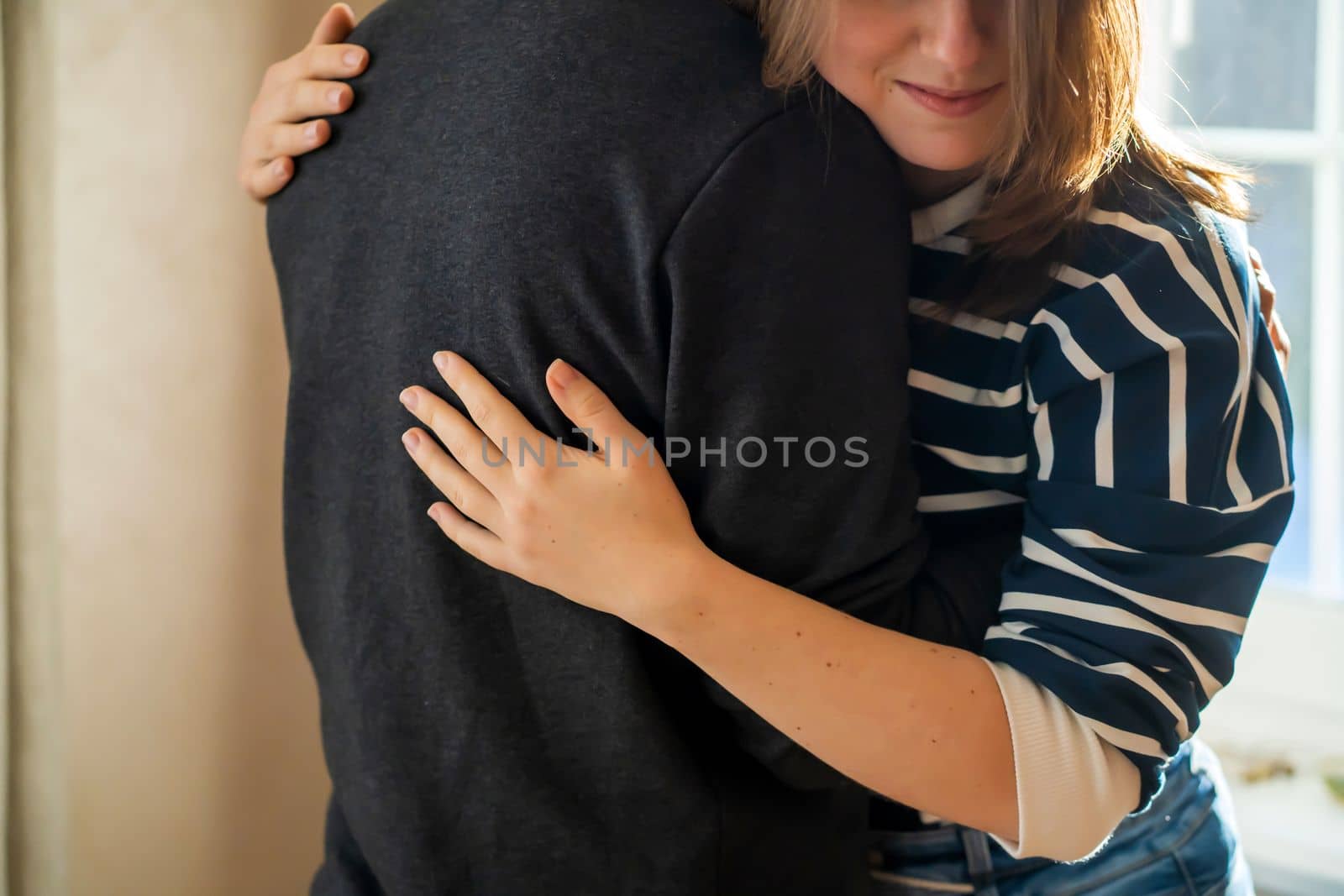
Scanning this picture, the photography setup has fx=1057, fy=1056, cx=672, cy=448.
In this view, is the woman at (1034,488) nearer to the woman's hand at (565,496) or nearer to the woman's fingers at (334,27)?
the woman's hand at (565,496)

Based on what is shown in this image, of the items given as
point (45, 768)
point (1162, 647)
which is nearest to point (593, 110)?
point (1162, 647)

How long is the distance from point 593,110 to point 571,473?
9.3 inches

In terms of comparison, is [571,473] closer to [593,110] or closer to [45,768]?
[593,110]

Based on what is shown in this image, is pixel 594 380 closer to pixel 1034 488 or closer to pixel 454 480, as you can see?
pixel 454 480

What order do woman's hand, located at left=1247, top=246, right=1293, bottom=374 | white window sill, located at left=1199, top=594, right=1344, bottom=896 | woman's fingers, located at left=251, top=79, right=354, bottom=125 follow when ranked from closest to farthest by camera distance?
woman's fingers, located at left=251, top=79, right=354, bottom=125
woman's hand, located at left=1247, top=246, right=1293, bottom=374
white window sill, located at left=1199, top=594, right=1344, bottom=896

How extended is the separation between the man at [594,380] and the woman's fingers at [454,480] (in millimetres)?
27

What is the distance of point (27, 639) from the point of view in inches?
39.1

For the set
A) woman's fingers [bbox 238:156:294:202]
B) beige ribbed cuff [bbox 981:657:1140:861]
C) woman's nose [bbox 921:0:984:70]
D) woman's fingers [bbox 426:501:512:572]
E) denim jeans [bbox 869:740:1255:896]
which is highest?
woman's nose [bbox 921:0:984:70]

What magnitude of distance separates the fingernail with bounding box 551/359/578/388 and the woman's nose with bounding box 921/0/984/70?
0.32 meters

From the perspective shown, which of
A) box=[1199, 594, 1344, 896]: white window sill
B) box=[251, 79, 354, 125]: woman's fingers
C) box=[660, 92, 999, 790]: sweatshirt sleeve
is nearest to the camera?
box=[660, 92, 999, 790]: sweatshirt sleeve

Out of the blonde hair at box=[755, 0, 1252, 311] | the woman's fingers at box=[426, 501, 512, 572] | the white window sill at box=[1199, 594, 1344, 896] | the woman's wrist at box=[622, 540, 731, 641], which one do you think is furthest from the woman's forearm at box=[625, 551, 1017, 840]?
the white window sill at box=[1199, 594, 1344, 896]

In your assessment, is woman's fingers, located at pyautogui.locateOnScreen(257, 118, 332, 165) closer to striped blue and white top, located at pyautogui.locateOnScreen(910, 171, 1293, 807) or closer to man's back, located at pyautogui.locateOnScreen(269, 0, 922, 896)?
man's back, located at pyautogui.locateOnScreen(269, 0, 922, 896)

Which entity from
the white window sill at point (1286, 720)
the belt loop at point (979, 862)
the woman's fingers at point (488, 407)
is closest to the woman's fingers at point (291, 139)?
the woman's fingers at point (488, 407)

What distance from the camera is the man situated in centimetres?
66
